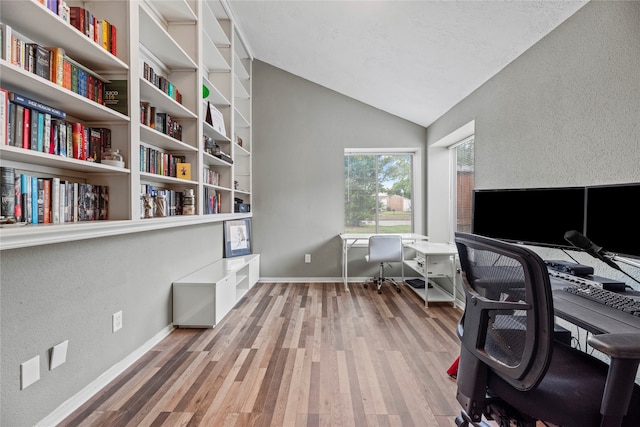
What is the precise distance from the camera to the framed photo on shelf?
3471mm

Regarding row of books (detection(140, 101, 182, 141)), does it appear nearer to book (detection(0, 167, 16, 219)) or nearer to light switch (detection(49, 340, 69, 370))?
book (detection(0, 167, 16, 219))

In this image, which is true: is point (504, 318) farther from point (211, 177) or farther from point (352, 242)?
point (352, 242)

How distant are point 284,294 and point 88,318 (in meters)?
2.18

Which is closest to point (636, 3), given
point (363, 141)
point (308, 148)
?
point (363, 141)

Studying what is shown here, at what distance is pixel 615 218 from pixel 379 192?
3.12 metres

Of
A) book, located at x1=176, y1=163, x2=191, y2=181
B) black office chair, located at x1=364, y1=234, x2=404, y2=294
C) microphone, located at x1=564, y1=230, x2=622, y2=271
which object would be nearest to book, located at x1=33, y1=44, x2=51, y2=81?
book, located at x1=176, y1=163, x2=191, y2=181

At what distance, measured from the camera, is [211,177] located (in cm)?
298

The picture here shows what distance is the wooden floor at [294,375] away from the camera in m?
1.44

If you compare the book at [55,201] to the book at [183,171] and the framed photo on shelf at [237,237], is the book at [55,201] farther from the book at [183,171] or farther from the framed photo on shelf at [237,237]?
the framed photo on shelf at [237,237]

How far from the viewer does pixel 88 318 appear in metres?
1.55

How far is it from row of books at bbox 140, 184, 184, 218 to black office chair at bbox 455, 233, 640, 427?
2.06 metres

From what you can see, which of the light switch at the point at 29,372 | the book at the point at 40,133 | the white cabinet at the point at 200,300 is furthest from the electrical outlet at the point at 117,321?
the book at the point at 40,133

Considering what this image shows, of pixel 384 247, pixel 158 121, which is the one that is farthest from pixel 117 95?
pixel 384 247

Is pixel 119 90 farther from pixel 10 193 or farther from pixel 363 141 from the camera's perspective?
pixel 363 141
